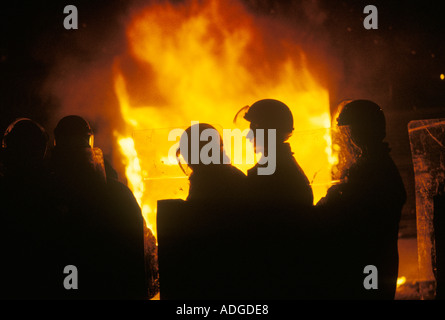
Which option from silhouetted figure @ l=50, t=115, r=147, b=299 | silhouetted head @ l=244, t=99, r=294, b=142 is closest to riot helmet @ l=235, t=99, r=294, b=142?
silhouetted head @ l=244, t=99, r=294, b=142

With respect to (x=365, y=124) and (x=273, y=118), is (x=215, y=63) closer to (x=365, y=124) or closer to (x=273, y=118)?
(x=273, y=118)

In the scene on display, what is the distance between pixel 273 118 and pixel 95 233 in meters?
1.68

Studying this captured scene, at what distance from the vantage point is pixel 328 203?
2.69m

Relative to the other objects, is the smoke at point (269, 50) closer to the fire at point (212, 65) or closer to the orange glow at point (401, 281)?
the fire at point (212, 65)

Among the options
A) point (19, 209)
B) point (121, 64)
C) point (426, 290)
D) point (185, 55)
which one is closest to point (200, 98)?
point (185, 55)

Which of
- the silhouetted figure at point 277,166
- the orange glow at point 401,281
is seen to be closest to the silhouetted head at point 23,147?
the silhouetted figure at point 277,166

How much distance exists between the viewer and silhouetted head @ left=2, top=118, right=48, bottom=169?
3.01 metres

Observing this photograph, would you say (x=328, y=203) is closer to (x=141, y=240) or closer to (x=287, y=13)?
(x=141, y=240)

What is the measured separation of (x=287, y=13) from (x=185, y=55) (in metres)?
1.85

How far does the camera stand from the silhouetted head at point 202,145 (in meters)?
3.25

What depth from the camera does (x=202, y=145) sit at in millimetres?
3350

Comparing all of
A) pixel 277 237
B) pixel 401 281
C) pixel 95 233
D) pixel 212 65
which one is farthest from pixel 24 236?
pixel 401 281

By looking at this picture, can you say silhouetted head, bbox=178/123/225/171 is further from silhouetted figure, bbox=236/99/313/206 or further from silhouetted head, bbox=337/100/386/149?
silhouetted head, bbox=337/100/386/149

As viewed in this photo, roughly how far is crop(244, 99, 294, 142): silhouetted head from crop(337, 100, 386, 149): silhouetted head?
466mm
